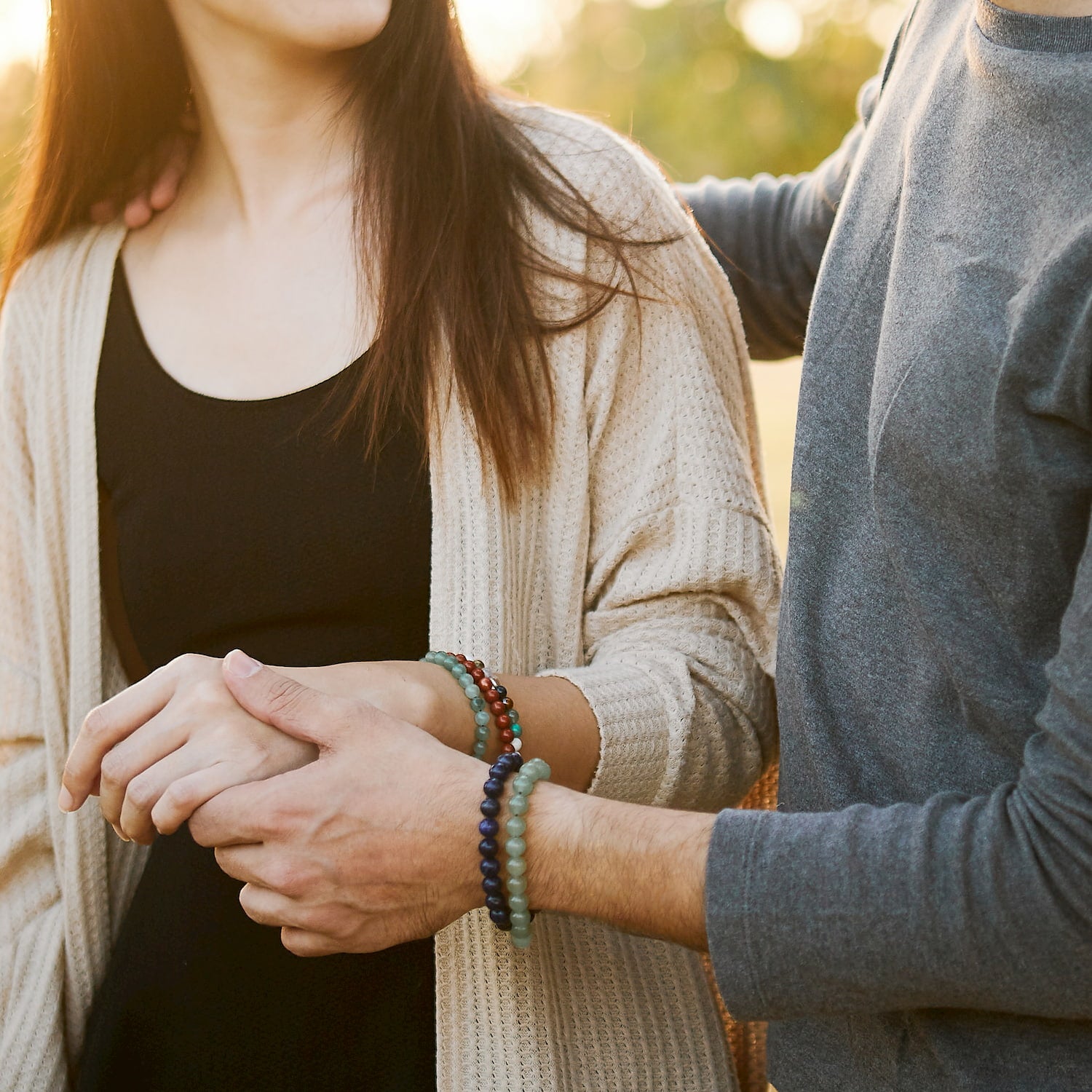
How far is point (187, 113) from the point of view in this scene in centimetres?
176

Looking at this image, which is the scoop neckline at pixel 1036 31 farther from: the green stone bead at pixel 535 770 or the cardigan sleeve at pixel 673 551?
the green stone bead at pixel 535 770

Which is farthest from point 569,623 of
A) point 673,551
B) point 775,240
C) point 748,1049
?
point 775,240

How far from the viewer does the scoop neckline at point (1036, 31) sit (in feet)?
3.12

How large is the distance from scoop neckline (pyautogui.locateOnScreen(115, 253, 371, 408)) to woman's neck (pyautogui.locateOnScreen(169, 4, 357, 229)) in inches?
7.3

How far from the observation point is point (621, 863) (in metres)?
1.03

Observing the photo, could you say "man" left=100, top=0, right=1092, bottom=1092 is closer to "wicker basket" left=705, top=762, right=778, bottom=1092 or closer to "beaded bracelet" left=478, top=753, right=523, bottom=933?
"beaded bracelet" left=478, top=753, right=523, bottom=933

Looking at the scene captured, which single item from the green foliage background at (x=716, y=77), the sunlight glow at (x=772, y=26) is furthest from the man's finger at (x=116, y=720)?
the sunlight glow at (x=772, y=26)

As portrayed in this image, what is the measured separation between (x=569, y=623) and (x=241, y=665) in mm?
448

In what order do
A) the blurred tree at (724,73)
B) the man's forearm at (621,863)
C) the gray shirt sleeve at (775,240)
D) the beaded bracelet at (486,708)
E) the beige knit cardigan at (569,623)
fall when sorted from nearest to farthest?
the man's forearm at (621,863), the beaded bracelet at (486,708), the beige knit cardigan at (569,623), the gray shirt sleeve at (775,240), the blurred tree at (724,73)

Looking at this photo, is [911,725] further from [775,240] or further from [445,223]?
[775,240]

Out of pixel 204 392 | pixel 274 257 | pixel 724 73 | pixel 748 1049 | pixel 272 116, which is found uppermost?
pixel 724 73

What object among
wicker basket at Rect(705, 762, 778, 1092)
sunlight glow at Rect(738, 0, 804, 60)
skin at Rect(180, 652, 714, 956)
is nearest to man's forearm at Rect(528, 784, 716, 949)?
skin at Rect(180, 652, 714, 956)

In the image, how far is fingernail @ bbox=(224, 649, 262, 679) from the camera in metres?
1.14

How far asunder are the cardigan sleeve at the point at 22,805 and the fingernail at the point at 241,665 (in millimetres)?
561
